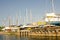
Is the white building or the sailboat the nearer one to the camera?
the sailboat

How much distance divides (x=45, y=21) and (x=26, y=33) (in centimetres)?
3145

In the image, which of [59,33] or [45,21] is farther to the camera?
[45,21]

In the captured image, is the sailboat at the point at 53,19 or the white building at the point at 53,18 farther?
the white building at the point at 53,18

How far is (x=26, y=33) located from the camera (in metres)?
114

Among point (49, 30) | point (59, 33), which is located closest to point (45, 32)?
point (49, 30)

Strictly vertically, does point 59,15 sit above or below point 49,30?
above

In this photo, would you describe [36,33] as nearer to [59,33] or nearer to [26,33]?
[26,33]

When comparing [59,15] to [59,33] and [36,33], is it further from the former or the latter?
[59,33]

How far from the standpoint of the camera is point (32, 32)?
362 feet

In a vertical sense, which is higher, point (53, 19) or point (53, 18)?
point (53, 18)

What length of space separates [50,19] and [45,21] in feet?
15.6

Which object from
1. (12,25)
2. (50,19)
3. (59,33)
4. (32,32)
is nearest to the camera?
(59,33)

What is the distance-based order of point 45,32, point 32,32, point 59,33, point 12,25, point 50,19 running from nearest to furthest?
point 59,33, point 45,32, point 32,32, point 50,19, point 12,25

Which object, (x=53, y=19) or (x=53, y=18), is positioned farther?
(x=53, y=18)
